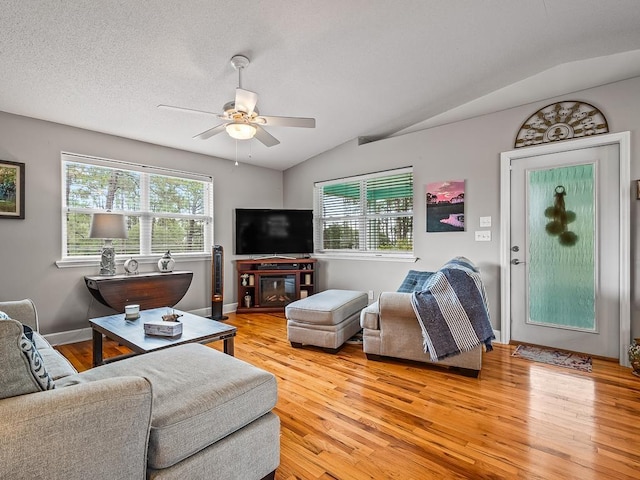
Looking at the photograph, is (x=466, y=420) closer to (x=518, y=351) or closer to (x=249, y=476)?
(x=249, y=476)

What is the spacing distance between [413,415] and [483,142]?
280 centimetres

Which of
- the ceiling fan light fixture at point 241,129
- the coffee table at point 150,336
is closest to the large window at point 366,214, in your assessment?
the ceiling fan light fixture at point 241,129

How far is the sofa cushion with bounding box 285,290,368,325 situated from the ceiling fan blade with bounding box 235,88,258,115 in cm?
181

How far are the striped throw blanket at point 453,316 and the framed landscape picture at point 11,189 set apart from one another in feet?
12.2

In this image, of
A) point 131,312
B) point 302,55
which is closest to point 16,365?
point 131,312

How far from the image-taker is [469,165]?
3525 millimetres

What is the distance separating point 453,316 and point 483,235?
137 centimetres

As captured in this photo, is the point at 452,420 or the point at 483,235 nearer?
the point at 452,420

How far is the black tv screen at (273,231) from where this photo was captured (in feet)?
15.7

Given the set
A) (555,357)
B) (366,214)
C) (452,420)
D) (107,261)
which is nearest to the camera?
(452,420)

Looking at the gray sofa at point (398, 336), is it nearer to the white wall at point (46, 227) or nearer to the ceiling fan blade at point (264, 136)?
the ceiling fan blade at point (264, 136)

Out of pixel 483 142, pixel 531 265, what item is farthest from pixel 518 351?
pixel 483 142

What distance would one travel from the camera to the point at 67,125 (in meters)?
3.35

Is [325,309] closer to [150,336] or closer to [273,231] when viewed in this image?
[150,336]
